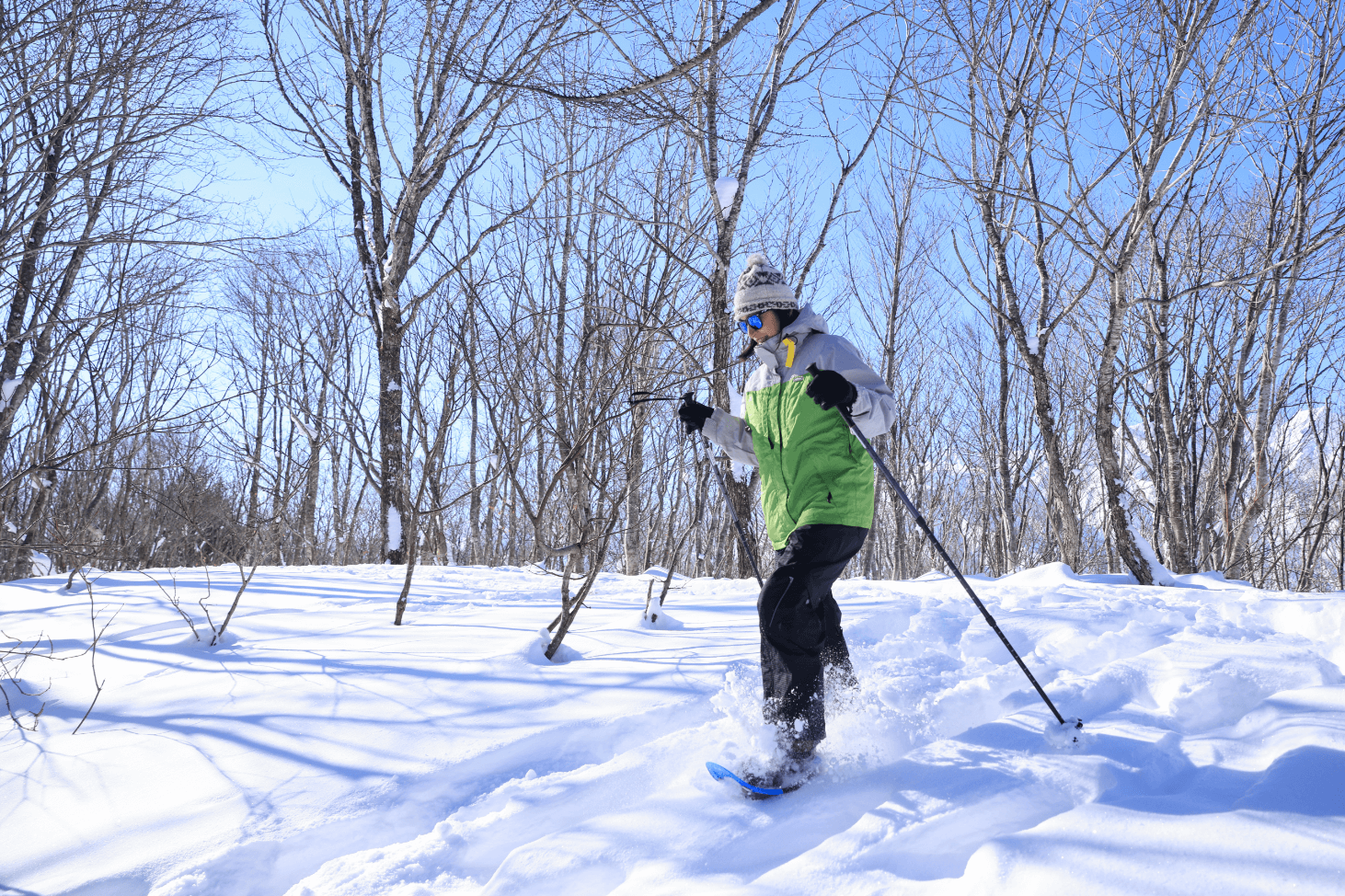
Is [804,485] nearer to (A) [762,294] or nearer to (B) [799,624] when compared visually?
(B) [799,624]

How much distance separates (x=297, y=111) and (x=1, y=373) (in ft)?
13.1

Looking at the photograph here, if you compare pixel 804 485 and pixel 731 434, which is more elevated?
pixel 731 434

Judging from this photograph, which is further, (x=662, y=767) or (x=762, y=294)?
(x=762, y=294)

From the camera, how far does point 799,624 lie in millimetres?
1961

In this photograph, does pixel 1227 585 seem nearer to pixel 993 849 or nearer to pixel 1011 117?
pixel 1011 117

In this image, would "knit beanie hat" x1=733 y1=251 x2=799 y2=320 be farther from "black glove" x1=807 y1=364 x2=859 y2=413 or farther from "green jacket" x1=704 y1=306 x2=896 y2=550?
"black glove" x1=807 y1=364 x2=859 y2=413

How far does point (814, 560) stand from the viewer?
1.98 m

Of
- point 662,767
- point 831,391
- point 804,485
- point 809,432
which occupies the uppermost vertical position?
point 831,391

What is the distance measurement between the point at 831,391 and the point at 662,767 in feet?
3.93

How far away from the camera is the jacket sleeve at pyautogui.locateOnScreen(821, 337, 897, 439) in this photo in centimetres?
202

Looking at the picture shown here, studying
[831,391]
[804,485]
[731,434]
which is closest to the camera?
[831,391]

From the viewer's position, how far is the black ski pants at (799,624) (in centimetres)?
193

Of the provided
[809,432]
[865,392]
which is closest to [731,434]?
[809,432]

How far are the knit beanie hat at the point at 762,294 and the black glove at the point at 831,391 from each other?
1.52ft
